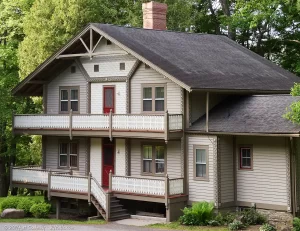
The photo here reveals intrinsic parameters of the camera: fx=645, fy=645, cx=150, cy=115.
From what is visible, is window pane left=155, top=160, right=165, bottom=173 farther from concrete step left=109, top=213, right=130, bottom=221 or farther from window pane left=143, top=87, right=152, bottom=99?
window pane left=143, top=87, right=152, bottom=99

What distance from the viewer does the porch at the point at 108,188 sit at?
28.2m

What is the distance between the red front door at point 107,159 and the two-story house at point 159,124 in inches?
2.0

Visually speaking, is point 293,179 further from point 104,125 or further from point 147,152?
point 104,125

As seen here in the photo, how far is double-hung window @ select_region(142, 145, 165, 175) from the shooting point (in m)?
30.7

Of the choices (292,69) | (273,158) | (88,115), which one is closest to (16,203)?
(88,115)

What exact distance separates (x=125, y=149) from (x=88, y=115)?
8.32 ft

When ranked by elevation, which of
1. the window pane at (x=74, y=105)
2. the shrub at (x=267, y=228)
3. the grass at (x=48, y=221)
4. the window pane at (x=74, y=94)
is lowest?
the grass at (x=48, y=221)

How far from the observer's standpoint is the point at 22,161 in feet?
155

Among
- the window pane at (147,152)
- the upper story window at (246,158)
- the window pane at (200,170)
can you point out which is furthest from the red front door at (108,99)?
→ the upper story window at (246,158)

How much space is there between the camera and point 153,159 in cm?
3097

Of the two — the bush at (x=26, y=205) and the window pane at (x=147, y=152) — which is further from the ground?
the window pane at (x=147, y=152)

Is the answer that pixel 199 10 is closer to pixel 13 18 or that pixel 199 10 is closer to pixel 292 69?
pixel 292 69

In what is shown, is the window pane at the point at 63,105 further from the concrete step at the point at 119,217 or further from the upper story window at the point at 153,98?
the concrete step at the point at 119,217

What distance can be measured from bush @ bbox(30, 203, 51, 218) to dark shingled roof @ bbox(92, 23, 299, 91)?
29.4ft
